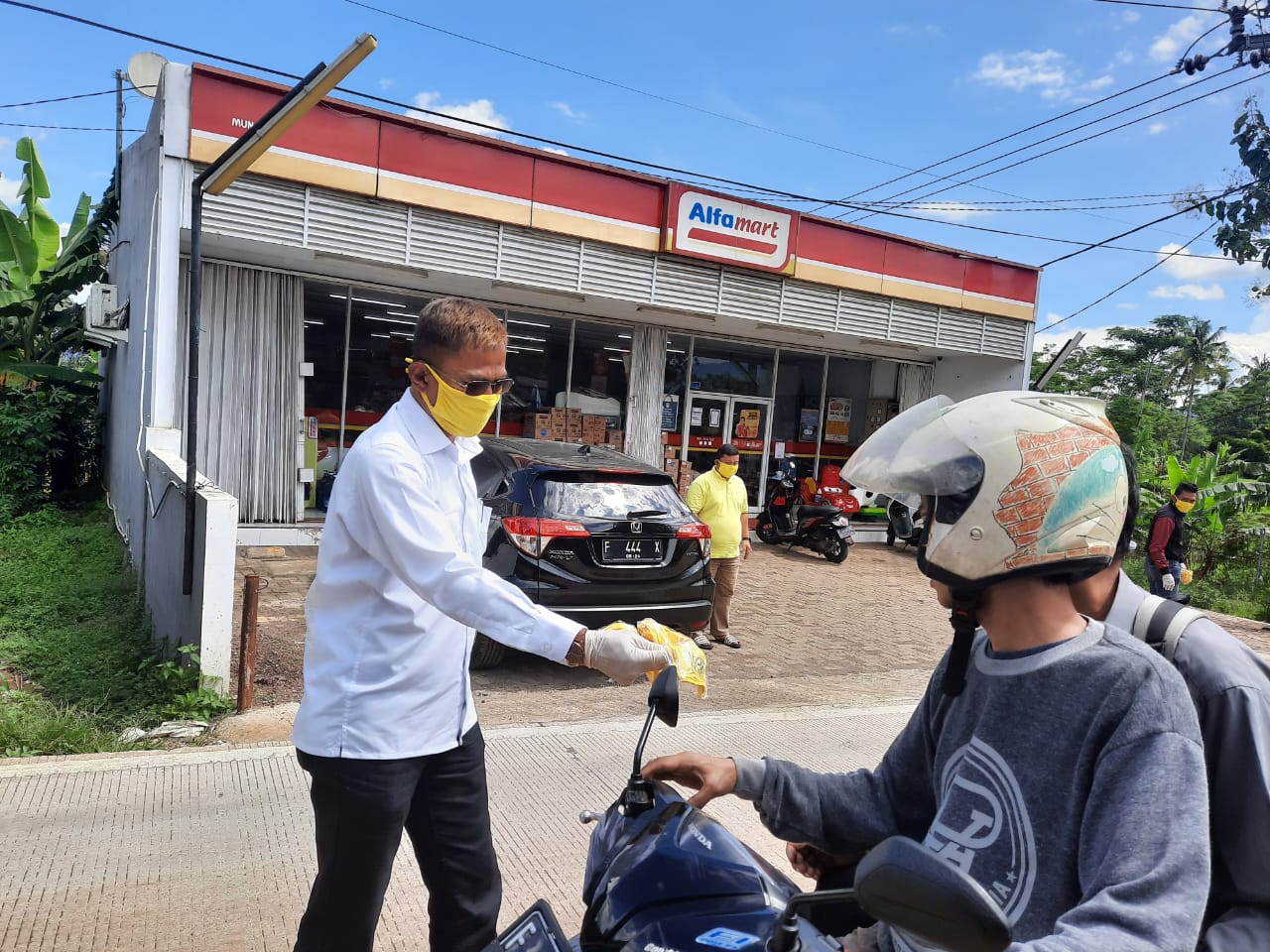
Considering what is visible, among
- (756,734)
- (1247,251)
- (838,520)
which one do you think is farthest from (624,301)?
(1247,251)

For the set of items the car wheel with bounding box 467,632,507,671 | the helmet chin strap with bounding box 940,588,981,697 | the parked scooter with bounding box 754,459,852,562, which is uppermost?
the helmet chin strap with bounding box 940,588,981,697

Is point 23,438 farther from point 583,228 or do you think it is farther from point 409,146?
point 583,228

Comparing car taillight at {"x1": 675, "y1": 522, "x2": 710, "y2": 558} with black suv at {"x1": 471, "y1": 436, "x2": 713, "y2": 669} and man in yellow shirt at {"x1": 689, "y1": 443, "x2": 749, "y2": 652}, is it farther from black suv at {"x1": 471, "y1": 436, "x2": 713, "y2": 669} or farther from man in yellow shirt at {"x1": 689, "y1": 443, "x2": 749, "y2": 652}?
man in yellow shirt at {"x1": 689, "y1": 443, "x2": 749, "y2": 652}

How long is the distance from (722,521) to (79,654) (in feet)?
16.4

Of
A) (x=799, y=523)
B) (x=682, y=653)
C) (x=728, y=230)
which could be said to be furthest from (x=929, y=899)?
(x=799, y=523)

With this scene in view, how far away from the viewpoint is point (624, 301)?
456 inches

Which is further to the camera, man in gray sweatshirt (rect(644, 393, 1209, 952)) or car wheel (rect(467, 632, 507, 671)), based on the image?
car wheel (rect(467, 632, 507, 671))

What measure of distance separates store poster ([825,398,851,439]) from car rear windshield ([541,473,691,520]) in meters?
9.65

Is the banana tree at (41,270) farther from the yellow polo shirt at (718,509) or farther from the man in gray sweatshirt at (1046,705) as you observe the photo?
the man in gray sweatshirt at (1046,705)

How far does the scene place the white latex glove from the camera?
6.25ft

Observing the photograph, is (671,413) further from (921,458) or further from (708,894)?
(708,894)

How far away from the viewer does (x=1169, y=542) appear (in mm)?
9156

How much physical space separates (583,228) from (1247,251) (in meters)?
10.3

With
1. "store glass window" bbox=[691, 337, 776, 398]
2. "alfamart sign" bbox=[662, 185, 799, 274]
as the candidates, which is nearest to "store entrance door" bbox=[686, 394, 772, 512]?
"store glass window" bbox=[691, 337, 776, 398]
